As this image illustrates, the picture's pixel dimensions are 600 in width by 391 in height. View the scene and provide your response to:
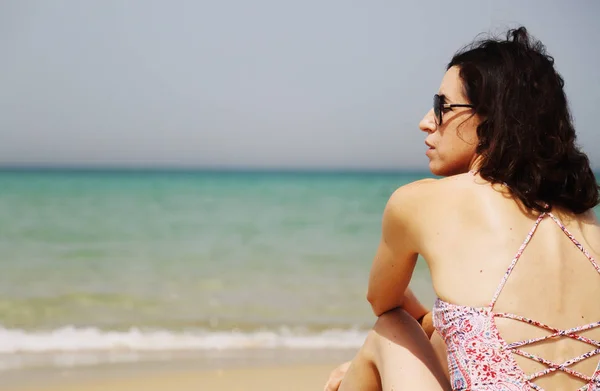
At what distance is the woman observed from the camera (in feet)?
5.57

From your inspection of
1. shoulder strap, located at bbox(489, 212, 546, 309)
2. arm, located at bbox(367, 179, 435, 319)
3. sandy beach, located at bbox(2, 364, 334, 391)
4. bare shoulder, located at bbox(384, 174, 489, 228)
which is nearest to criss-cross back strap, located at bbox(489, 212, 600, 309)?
shoulder strap, located at bbox(489, 212, 546, 309)

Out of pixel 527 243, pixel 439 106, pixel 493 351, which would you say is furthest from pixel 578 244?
pixel 439 106

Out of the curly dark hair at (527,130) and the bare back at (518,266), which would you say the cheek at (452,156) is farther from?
the bare back at (518,266)

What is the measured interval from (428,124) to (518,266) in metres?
0.70

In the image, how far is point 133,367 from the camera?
434 cm

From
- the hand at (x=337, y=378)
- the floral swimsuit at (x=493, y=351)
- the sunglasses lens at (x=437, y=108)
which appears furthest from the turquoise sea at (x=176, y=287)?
the floral swimsuit at (x=493, y=351)

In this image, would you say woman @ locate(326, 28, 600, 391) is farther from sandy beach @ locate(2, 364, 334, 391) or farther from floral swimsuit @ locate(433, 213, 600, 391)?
sandy beach @ locate(2, 364, 334, 391)

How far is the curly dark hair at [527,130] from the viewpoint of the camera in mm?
1872

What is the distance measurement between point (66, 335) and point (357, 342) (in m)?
2.34

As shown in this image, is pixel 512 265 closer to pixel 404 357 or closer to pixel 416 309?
pixel 404 357

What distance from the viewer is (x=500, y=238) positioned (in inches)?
68.7

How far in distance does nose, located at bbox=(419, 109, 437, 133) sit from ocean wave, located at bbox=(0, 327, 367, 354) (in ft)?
9.92

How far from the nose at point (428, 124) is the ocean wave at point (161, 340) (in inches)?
119

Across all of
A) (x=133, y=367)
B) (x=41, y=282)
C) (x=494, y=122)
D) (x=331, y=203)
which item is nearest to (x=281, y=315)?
(x=133, y=367)
